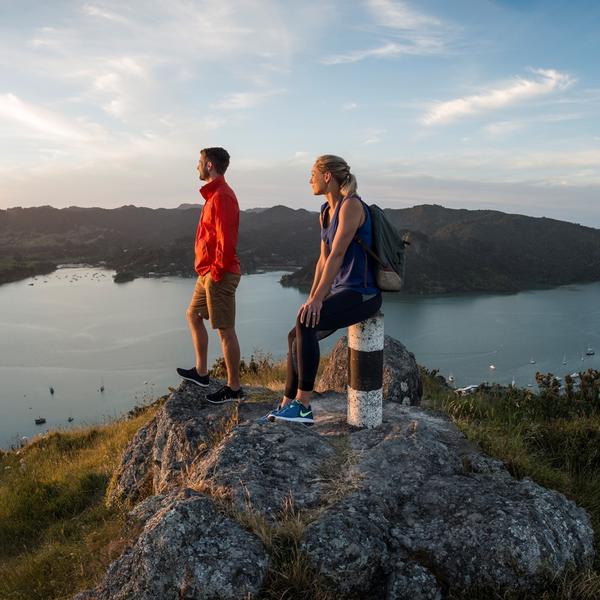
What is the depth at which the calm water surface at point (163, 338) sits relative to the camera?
4278cm

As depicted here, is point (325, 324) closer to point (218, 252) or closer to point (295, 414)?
point (295, 414)

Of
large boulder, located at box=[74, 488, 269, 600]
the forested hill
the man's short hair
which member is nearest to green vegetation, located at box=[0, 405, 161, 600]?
large boulder, located at box=[74, 488, 269, 600]

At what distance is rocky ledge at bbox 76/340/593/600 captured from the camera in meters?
2.74

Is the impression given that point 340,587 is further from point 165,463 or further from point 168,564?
point 165,463

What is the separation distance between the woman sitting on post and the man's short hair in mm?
1178

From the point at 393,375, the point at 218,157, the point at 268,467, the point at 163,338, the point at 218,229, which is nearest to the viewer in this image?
the point at 268,467

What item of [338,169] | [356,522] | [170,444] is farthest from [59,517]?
[338,169]

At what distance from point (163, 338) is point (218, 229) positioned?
5840 cm

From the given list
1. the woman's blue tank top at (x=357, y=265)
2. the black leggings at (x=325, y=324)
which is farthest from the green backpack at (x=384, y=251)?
the black leggings at (x=325, y=324)

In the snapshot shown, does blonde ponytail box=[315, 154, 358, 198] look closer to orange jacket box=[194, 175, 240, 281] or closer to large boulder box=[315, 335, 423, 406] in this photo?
orange jacket box=[194, 175, 240, 281]

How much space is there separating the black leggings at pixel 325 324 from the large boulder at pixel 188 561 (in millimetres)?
1536

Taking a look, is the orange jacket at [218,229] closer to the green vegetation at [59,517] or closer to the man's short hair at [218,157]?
the man's short hair at [218,157]

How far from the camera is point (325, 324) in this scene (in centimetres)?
405

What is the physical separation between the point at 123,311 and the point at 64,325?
1174 centimetres
